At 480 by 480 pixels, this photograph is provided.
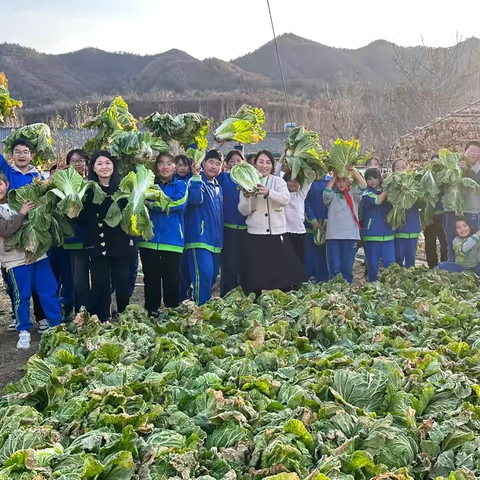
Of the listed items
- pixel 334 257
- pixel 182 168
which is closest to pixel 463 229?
pixel 334 257

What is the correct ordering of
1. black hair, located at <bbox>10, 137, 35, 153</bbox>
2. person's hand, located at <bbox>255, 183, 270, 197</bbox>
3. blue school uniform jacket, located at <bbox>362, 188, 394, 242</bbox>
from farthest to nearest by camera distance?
blue school uniform jacket, located at <bbox>362, 188, 394, 242</bbox>
black hair, located at <bbox>10, 137, 35, 153</bbox>
person's hand, located at <bbox>255, 183, 270, 197</bbox>

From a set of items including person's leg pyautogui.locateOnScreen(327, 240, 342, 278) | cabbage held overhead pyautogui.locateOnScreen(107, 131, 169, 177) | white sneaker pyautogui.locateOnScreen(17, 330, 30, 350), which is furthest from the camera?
person's leg pyautogui.locateOnScreen(327, 240, 342, 278)

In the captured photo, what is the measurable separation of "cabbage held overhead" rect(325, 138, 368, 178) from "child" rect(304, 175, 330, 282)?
43 cm

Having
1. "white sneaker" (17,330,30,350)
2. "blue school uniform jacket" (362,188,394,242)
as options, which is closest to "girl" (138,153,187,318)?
"white sneaker" (17,330,30,350)

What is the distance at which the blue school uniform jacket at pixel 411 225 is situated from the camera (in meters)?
7.57

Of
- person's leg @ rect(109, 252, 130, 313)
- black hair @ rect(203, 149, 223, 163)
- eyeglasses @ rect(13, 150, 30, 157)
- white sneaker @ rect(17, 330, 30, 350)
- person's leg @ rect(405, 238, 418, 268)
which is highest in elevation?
eyeglasses @ rect(13, 150, 30, 157)

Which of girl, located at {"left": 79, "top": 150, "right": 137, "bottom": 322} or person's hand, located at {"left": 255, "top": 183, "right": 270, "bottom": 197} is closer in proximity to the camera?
girl, located at {"left": 79, "top": 150, "right": 137, "bottom": 322}

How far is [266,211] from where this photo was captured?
618 cm

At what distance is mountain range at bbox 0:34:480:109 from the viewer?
2901 inches

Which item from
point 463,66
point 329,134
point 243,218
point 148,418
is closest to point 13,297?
point 243,218

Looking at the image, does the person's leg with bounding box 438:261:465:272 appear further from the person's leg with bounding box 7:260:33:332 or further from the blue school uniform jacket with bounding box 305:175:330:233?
the person's leg with bounding box 7:260:33:332

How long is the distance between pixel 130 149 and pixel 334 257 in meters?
3.09

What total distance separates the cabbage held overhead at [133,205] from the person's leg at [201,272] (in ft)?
3.04

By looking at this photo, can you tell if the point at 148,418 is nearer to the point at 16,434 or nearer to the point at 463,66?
the point at 16,434
